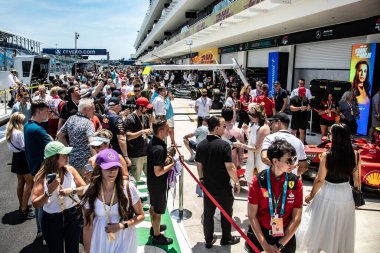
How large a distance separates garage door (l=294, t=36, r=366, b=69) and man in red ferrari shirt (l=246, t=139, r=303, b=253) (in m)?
10.8

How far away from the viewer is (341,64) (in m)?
12.8

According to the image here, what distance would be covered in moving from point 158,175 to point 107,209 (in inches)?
54.8

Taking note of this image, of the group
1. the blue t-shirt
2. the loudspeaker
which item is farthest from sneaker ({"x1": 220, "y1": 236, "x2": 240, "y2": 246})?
the loudspeaker

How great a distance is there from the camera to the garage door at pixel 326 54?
12366 mm

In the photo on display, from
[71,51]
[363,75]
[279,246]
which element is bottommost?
[279,246]

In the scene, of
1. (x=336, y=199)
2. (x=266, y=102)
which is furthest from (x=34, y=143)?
(x=266, y=102)

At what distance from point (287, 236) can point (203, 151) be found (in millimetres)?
1635

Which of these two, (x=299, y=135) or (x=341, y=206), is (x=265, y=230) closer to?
(x=341, y=206)

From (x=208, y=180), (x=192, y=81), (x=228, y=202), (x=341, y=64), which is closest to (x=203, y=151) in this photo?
(x=208, y=180)

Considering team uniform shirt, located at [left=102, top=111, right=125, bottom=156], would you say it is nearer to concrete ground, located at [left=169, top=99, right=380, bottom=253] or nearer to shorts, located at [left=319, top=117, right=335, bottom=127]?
concrete ground, located at [left=169, top=99, right=380, bottom=253]

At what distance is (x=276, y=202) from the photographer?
2803 mm

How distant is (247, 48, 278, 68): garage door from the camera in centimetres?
1952

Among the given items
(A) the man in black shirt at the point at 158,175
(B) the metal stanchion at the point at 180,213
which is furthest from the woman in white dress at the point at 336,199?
(B) the metal stanchion at the point at 180,213

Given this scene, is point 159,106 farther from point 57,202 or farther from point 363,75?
point 363,75
